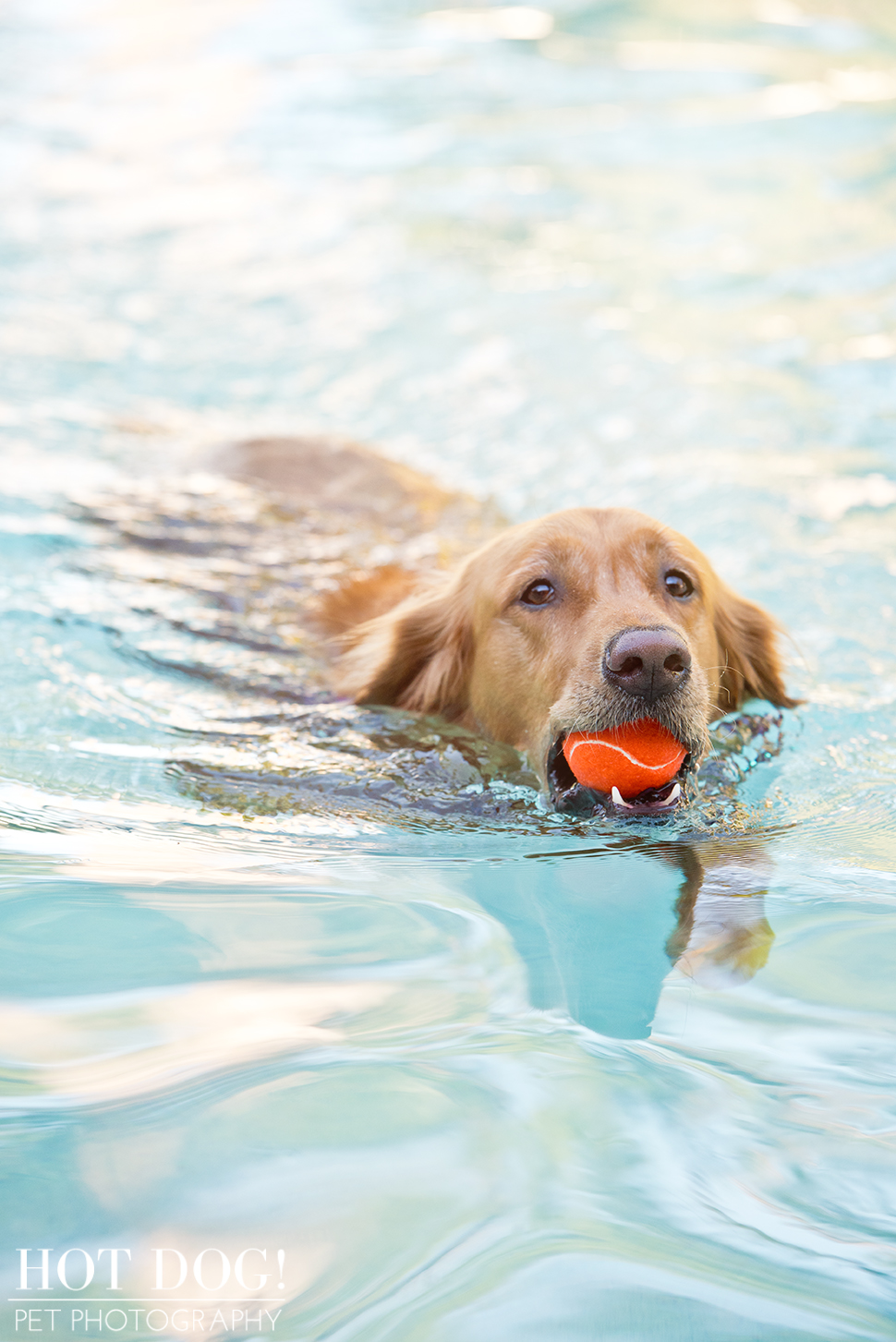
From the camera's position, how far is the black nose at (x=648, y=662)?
277 centimetres

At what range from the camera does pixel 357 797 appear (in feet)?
10.2

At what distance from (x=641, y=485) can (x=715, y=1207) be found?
14.3ft

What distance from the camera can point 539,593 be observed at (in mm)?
3291

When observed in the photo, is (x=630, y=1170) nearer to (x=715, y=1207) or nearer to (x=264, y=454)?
(x=715, y=1207)

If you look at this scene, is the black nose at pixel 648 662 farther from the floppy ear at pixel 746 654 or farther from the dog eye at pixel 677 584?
the floppy ear at pixel 746 654

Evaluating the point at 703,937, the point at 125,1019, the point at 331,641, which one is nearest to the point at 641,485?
the point at 331,641

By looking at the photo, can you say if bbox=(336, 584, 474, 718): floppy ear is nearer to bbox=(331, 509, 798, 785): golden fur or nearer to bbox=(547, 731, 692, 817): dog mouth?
bbox=(331, 509, 798, 785): golden fur

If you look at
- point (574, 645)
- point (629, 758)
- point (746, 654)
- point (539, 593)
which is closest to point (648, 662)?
point (629, 758)

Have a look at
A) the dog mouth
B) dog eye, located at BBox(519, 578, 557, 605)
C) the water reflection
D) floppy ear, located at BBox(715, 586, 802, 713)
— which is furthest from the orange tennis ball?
floppy ear, located at BBox(715, 586, 802, 713)

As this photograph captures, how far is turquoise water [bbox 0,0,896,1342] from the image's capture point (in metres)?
1.60

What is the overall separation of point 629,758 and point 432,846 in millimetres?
497

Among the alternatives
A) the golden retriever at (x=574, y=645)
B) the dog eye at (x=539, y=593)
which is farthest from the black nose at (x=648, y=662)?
the dog eye at (x=539, y=593)

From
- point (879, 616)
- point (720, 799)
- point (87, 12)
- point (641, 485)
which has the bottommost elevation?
point (720, 799)

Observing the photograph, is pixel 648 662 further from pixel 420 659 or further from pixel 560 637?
pixel 420 659
